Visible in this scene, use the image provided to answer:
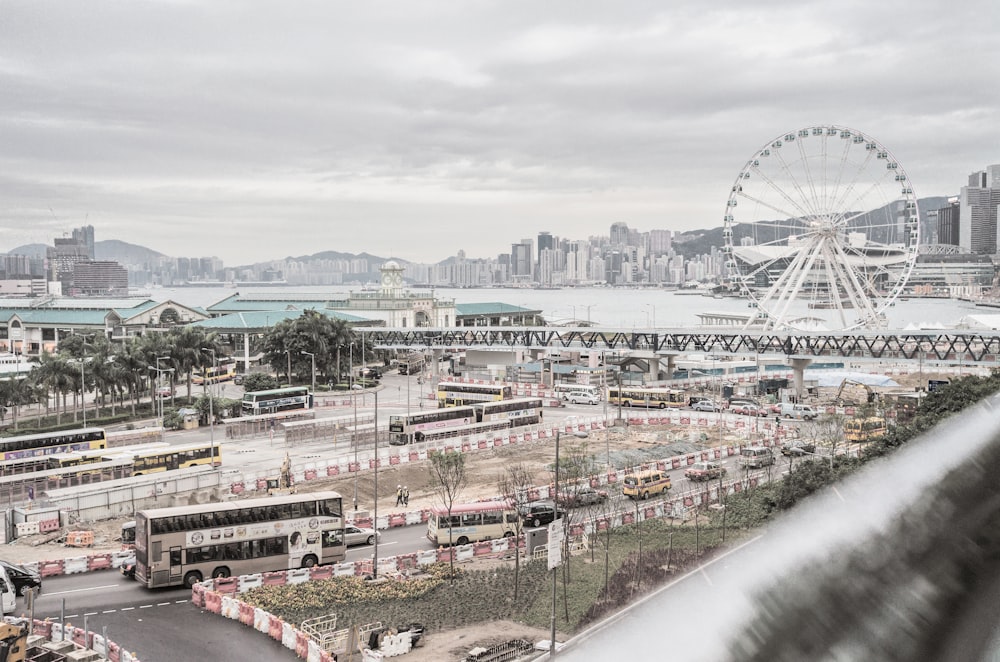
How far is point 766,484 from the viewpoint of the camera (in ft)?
78.1

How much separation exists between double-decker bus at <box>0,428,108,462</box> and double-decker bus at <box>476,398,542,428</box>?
1417cm

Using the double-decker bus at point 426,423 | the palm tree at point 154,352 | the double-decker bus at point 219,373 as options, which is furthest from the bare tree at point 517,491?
the double-decker bus at point 219,373

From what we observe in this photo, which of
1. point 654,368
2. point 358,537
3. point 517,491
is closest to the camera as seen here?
point 358,537

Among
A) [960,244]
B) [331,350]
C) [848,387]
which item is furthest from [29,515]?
[960,244]

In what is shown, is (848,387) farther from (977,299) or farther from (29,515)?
(977,299)

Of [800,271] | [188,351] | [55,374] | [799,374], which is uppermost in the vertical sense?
[800,271]

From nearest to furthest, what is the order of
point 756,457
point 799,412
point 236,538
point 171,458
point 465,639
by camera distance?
point 465,639, point 236,538, point 171,458, point 756,457, point 799,412

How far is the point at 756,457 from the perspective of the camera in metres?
29.2

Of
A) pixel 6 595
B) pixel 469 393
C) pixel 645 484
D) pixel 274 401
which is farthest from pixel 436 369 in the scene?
pixel 6 595

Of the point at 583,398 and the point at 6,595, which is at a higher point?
the point at 6,595

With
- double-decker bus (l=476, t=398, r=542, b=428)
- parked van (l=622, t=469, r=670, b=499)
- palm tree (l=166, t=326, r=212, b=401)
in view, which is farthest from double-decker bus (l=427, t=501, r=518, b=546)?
palm tree (l=166, t=326, r=212, b=401)

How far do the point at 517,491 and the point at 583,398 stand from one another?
24.0m

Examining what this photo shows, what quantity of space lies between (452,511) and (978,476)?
19.6m

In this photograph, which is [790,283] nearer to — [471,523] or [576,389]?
A: [576,389]
